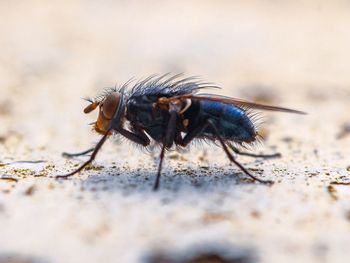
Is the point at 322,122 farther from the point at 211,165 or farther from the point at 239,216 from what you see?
the point at 239,216

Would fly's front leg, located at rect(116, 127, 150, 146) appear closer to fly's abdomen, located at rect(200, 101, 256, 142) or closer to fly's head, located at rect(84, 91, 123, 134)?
fly's head, located at rect(84, 91, 123, 134)

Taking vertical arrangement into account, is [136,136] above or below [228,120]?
below

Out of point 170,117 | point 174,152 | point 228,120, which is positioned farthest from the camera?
point 174,152

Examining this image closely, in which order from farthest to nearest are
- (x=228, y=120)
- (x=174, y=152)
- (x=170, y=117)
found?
(x=174, y=152) < (x=228, y=120) < (x=170, y=117)

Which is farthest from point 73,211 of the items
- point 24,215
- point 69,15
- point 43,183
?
point 69,15

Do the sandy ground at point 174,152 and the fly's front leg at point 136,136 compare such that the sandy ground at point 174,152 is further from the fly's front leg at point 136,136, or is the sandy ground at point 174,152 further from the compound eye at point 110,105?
the compound eye at point 110,105

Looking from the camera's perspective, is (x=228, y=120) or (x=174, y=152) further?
(x=174, y=152)

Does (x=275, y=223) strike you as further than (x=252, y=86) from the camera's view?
No

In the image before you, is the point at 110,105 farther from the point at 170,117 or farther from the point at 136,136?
the point at 170,117

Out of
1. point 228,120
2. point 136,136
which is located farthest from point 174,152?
point 228,120
